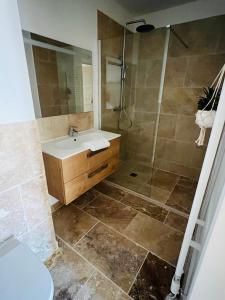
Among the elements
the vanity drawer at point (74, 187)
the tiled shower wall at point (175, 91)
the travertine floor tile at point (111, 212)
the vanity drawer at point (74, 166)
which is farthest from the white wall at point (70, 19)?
the travertine floor tile at point (111, 212)

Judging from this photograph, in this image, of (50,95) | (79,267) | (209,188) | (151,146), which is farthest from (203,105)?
(151,146)

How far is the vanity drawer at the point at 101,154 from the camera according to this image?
5.27 ft

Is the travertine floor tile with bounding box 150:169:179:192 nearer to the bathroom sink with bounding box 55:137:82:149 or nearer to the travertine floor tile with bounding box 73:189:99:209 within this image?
the travertine floor tile with bounding box 73:189:99:209

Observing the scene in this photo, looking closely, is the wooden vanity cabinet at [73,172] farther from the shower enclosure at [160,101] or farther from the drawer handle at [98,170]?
the shower enclosure at [160,101]

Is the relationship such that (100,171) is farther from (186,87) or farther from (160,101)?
(186,87)

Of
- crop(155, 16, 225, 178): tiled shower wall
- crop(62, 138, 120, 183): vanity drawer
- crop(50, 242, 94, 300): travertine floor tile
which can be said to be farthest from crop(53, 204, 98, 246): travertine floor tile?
crop(155, 16, 225, 178): tiled shower wall

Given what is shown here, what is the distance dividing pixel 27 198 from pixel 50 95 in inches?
39.2

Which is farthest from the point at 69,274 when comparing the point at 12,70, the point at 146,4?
the point at 146,4

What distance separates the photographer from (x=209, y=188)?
88cm

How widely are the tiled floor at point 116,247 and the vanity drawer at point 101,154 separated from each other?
0.55 meters

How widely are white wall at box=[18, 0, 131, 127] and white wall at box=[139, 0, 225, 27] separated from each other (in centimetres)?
51

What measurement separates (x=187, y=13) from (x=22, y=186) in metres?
2.68

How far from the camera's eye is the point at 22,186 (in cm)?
97

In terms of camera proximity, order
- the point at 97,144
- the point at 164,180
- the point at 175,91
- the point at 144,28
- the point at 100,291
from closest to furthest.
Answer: the point at 100,291 < the point at 97,144 < the point at 144,28 < the point at 175,91 < the point at 164,180
